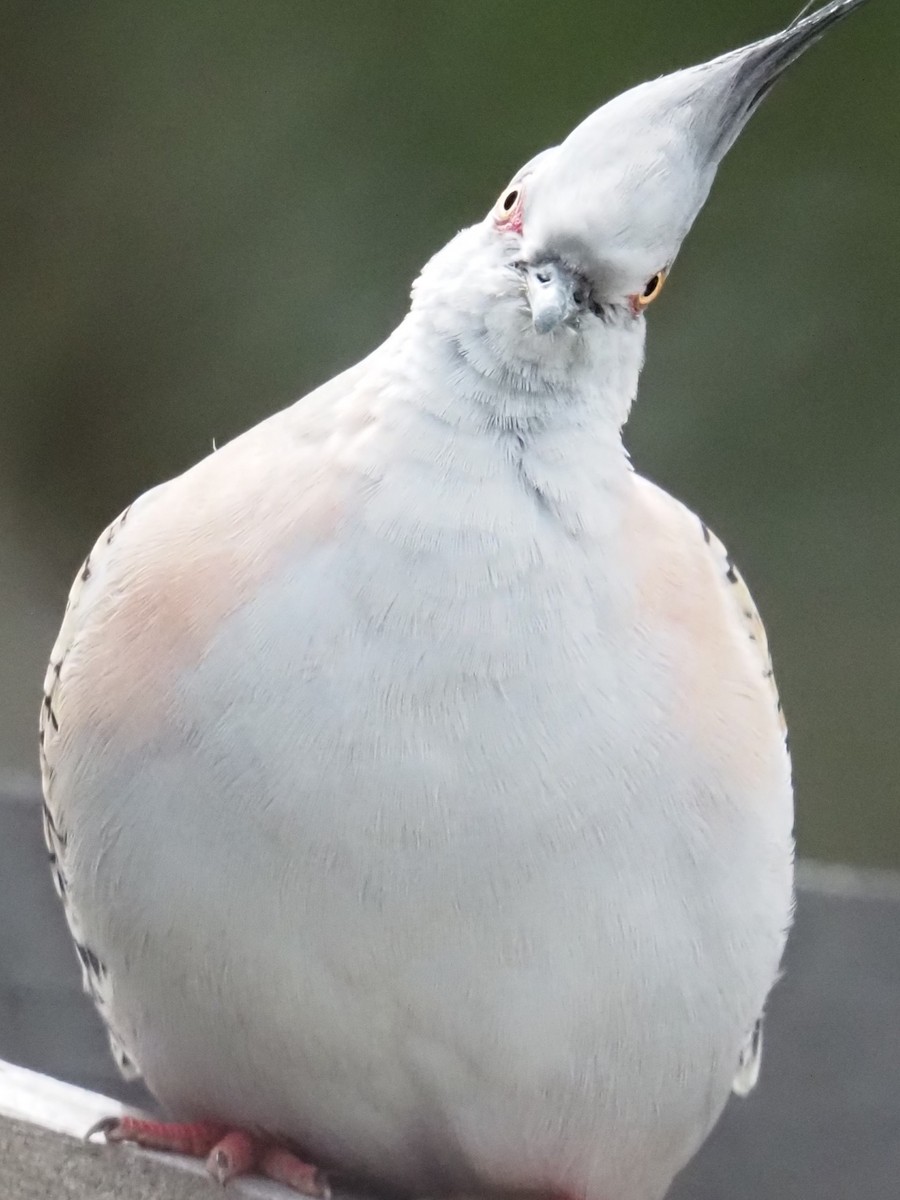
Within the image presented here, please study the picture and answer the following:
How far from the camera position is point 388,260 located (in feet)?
6.63

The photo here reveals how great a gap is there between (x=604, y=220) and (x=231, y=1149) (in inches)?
25.9

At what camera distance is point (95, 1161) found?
0.97 meters

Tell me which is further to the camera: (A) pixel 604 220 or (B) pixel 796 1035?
(B) pixel 796 1035

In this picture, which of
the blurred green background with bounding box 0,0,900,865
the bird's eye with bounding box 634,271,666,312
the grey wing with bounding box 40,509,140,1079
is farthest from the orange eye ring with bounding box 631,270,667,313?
the blurred green background with bounding box 0,0,900,865

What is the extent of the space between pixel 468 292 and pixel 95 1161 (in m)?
0.61

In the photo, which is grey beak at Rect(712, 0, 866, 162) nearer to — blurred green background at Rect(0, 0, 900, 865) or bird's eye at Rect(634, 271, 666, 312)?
bird's eye at Rect(634, 271, 666, 312)

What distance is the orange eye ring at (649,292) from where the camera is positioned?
78 centimetres

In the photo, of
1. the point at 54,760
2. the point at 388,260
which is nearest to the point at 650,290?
the point at 54,760

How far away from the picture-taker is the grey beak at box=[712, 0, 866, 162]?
2.55 ft

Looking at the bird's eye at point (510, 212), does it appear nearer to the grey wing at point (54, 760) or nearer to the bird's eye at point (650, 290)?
the bird's eye at point (650, 290)

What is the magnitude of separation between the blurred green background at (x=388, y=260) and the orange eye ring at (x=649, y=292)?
1.18 metres

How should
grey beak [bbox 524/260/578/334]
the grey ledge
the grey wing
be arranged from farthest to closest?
1. the grey ledge
2. the grey wing
3. grey beak [bbox 524/260/578/334]

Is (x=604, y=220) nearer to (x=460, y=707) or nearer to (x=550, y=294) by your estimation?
(x=550, y=294)

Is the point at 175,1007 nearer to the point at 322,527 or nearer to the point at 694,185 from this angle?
the point at 322,527
